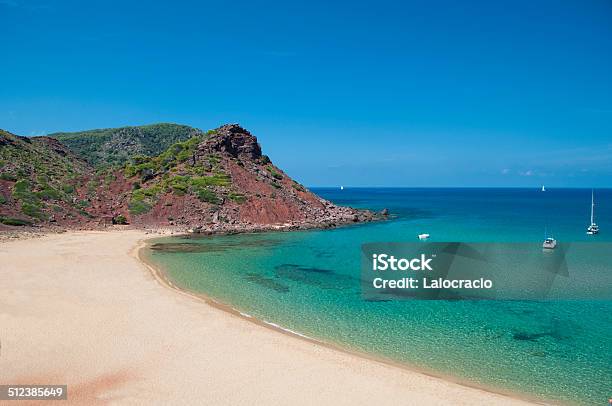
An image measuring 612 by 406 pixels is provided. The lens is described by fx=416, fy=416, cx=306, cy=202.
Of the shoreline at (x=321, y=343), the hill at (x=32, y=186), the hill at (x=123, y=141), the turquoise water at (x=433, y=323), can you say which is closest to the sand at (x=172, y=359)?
the shoreline at (x=321, y=343)

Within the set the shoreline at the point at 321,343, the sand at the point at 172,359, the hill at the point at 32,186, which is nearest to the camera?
the sand at the point at 172,359

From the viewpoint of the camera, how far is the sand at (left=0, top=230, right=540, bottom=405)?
11461mm

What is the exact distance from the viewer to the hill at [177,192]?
164 feet

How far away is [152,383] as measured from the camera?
12.0 metres

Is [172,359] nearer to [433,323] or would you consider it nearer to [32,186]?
[433,323]

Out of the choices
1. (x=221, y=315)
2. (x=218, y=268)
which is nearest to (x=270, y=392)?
(x=221, y=315)

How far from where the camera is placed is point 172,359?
44.5 ft

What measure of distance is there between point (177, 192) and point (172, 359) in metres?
44.4

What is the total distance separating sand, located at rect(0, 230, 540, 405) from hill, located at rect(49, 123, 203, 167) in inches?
3554

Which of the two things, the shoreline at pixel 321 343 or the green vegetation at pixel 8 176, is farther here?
the green vegetation at pixel 8 176

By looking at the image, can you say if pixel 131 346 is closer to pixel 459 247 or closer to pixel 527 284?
pixel 527 284

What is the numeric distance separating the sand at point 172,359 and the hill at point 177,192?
2993 cm

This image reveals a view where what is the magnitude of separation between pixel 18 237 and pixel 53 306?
24538mm

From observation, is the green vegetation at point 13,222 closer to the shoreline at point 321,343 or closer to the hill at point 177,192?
the hill at point 177,192
